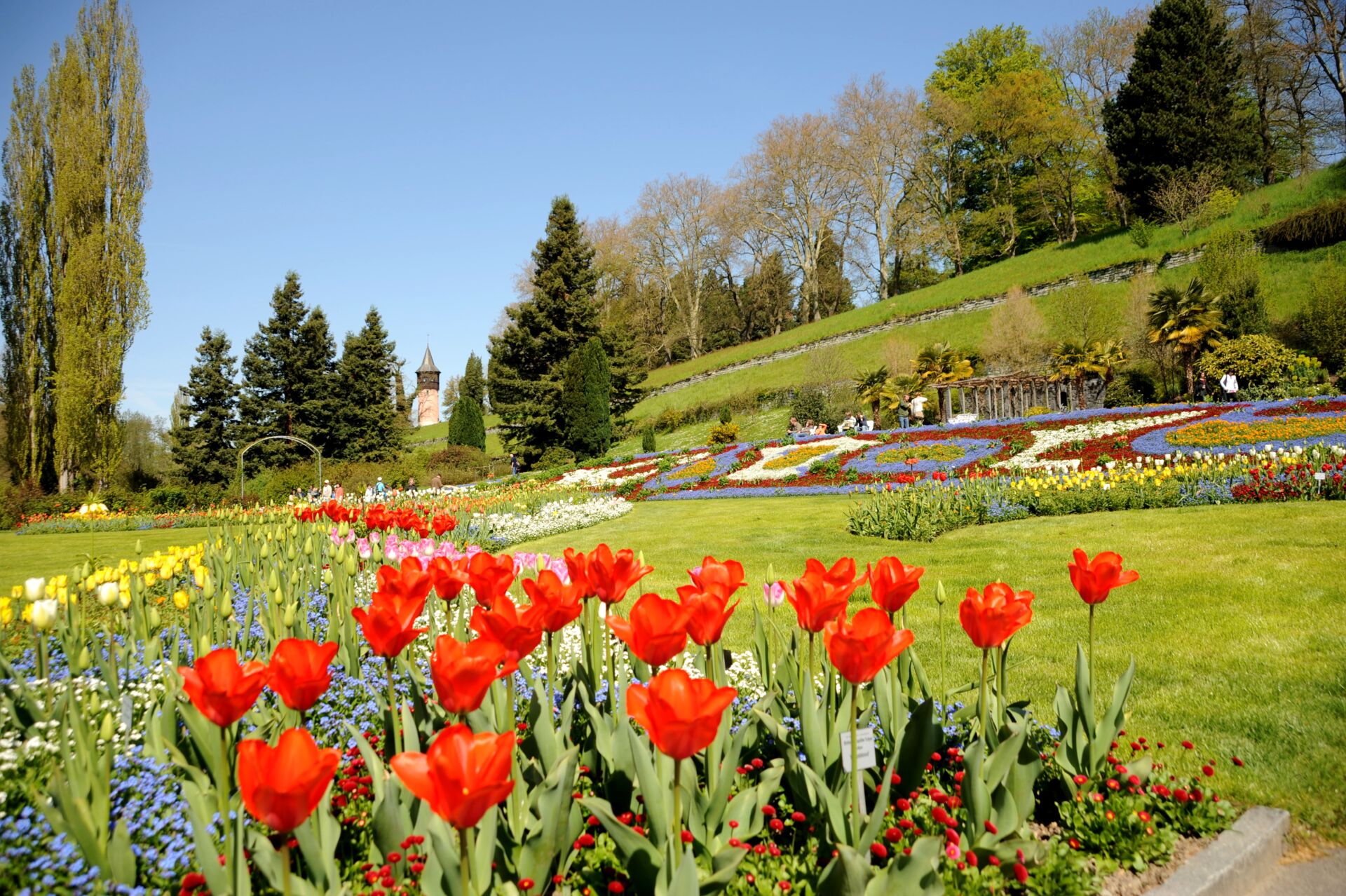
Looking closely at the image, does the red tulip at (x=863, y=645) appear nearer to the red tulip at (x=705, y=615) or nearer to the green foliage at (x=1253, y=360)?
the red tulip at (x=705, y=615)

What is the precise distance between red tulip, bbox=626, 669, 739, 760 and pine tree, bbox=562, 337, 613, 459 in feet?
91.7

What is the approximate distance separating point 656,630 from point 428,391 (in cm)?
7898

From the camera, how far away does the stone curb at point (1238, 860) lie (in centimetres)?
208

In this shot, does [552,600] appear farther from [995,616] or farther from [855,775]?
[995,616]

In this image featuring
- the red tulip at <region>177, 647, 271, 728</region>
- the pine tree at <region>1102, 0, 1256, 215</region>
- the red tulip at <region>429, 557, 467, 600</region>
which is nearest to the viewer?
the red tulip at <region>177, 647, 271, 728</region>

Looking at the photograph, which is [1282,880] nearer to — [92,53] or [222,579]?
[222,579]

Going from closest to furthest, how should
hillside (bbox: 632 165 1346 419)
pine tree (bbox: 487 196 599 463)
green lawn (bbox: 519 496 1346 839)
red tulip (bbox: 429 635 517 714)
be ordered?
red tulip (bbox: 429 635 517 714) → green lawn (bbox: 519 496 1346 839) → hillside (bbox: 632 165 1346 419) → pine tree (bbox: 487 196 599 463)

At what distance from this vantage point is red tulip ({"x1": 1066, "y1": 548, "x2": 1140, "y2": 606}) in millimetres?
2254

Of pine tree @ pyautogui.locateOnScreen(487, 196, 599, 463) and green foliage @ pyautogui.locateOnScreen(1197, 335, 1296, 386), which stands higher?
pine tree @ pyautogui.locateOnScreen(487, 196, 599, 463)

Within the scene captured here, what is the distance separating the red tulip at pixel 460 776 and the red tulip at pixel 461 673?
16.6 inches

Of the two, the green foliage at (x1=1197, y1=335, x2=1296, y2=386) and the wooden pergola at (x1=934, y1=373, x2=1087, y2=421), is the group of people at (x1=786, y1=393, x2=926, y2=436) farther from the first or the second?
the green foliage at (x1=1197, y1=335, x2=1296, y2=386)

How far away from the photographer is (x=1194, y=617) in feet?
15.4

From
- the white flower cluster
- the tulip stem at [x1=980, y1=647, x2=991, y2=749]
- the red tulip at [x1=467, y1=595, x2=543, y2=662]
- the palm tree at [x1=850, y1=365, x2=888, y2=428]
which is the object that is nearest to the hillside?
the palm tree at [x1=850, y1=365, x2=888, y2=428]

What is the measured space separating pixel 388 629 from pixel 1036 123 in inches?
1894
